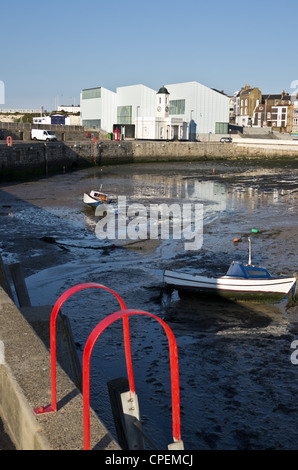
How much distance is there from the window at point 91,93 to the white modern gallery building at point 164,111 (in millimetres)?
451

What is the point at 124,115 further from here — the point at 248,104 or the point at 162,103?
the point at 248,104

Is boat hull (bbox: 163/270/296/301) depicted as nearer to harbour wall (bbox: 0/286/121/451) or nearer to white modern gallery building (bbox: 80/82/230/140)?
Result: harbour wall (bbox: 0/286/121/451)

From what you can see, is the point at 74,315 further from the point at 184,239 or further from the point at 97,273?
the point at 184,239

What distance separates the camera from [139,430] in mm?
6094

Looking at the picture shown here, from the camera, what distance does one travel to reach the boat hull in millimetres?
15922

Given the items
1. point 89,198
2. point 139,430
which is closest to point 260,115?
point 89,198

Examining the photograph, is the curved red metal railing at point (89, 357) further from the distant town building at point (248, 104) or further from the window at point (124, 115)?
the distant town building at point (248, 104)

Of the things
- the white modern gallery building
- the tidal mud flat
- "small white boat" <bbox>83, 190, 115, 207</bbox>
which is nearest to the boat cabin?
the tidal mud flat

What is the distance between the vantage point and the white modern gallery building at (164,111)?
81.3 meters

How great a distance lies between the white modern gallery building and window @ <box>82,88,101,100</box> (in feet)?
1.48

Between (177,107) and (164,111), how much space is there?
8.97m

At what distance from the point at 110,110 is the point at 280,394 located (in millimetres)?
86521

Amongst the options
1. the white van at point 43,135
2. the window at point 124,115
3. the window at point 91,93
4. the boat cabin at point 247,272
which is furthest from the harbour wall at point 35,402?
the window at point 91,93

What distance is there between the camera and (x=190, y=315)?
15086 mm
